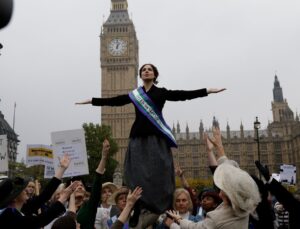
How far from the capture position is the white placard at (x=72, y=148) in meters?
6.02

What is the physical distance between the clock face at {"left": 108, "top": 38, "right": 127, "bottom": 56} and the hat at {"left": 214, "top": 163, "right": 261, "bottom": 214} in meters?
72.5

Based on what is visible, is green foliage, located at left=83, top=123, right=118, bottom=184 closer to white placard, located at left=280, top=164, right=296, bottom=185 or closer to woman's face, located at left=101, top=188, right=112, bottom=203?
white placard, located at left=280, top=164, right=296, bottom=185

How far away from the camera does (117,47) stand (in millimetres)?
73625

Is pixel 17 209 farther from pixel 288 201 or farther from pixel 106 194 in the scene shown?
pixel 106 194

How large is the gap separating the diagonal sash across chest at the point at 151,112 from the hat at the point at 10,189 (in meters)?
1.29

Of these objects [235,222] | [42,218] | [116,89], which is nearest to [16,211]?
[42,218]

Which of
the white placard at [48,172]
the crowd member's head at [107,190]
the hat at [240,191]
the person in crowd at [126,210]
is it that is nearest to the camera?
the hat at [240,191]

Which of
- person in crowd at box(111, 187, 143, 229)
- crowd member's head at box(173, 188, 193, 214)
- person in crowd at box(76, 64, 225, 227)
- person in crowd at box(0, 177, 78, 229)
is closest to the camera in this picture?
person in crowd at box(0, 177, 78, 229)

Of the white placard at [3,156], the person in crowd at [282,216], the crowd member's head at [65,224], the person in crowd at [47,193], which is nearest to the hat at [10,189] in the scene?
the person in crowd at [47,193]

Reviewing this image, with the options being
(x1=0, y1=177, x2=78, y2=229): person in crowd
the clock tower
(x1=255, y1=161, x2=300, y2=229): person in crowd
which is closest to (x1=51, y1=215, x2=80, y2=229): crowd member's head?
(x1=0, y1=177, x2=78, y2=229): person in crowd

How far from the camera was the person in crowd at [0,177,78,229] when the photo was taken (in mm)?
2783

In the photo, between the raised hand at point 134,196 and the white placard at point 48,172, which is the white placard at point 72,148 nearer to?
the white placard at point 48,172

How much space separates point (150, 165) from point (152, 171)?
0.06 meters

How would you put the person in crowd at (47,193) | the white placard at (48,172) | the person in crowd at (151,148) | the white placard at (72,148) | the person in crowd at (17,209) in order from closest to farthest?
the person in crowd at (17,209), the person in crowd at (151,148), the person in crowd at (47,193), the white placard at (72,148), the white placard at (48,172)
